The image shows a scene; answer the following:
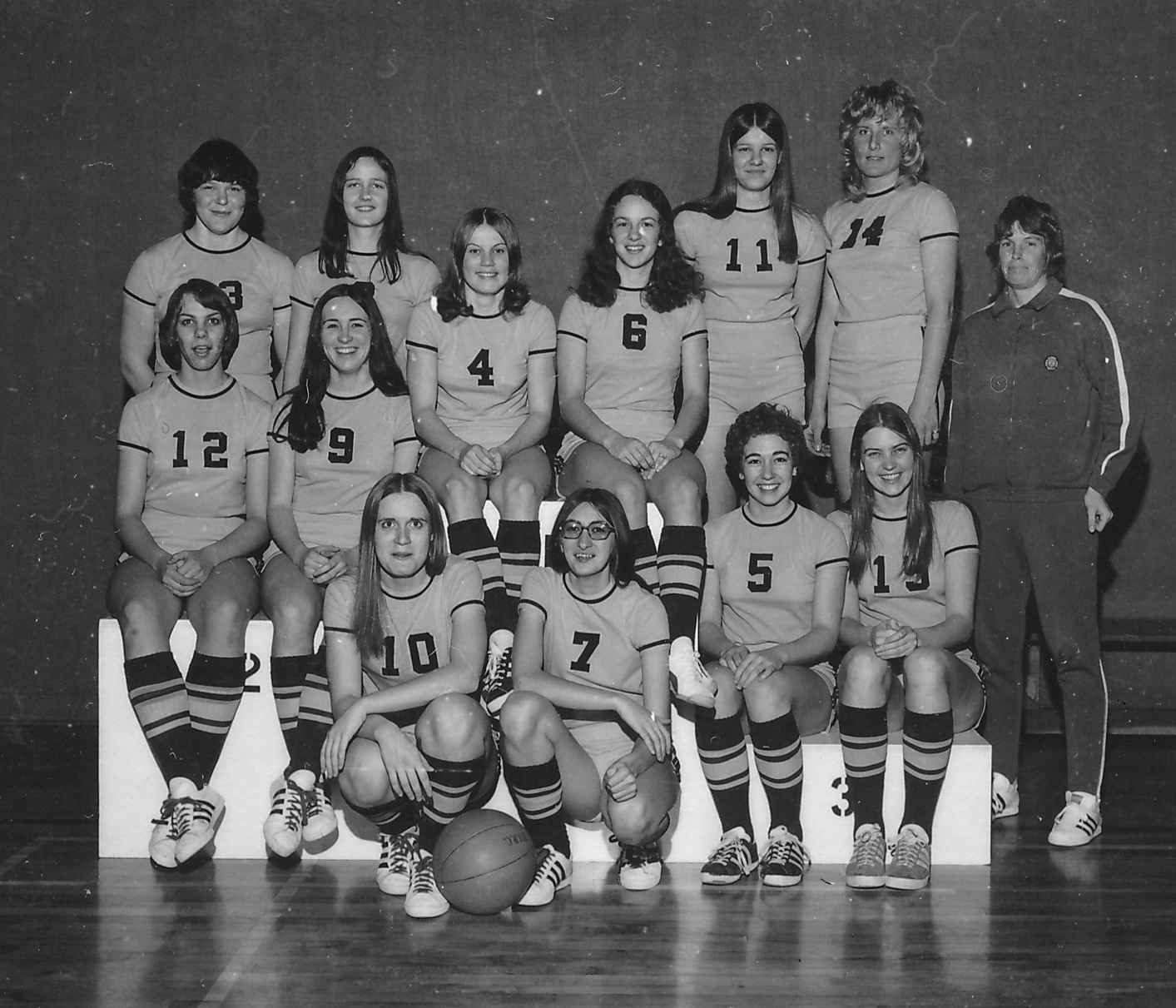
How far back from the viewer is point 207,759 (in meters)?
4.10

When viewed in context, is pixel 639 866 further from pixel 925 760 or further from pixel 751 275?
pixel 751 275

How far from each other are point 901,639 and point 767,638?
37 cm

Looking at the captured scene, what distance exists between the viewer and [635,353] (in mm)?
4484

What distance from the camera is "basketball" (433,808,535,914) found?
11.6 ft

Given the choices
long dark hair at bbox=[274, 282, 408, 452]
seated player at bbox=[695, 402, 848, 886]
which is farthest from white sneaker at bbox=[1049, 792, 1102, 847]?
long dark hair at bbox=[274, 282, 408, 452]

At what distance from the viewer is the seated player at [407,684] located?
12.1 ft

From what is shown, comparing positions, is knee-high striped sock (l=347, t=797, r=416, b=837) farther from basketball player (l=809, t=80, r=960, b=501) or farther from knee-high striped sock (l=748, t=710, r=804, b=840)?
basketball player (l=809, t=80, r=960, b=501)

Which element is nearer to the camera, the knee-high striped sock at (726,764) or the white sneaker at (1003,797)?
the knee-high striped sock at (726,764)

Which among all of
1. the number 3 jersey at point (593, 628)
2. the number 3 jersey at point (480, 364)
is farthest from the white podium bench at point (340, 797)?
the number 3 jersey at point (480, 364)

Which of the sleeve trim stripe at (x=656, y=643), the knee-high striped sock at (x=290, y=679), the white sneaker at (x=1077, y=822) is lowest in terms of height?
the white sneaker at (x=1077, y=822)

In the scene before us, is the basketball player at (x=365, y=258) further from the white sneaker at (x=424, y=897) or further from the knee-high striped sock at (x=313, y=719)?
the white sneaker at (x=424, y=897)

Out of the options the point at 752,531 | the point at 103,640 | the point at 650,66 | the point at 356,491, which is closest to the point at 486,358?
the point at 356,491

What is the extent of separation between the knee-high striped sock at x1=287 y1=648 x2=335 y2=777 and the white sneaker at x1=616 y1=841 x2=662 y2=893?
82cm

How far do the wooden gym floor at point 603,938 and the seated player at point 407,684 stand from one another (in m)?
0.21
